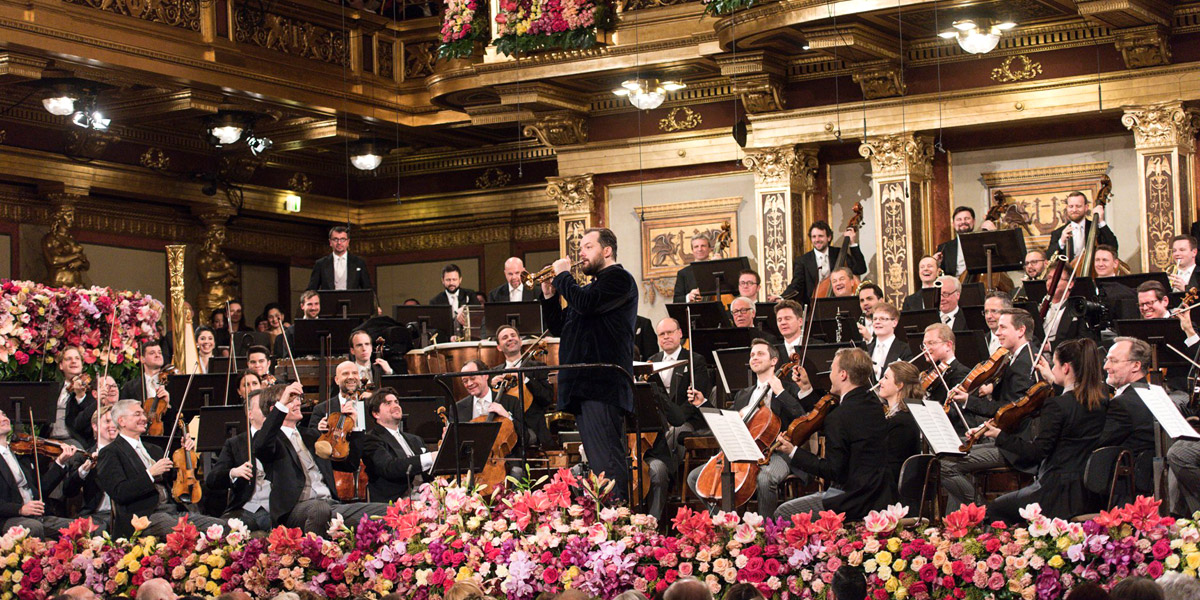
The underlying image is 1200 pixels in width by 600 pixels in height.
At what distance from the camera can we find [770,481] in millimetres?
7414

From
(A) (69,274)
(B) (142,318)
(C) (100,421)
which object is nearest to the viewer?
(C) (100,421)

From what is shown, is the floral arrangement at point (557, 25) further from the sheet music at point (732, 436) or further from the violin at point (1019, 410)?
the sheet music at point (732, 436)

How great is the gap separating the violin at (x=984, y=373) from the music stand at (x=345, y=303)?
4423 millimetres

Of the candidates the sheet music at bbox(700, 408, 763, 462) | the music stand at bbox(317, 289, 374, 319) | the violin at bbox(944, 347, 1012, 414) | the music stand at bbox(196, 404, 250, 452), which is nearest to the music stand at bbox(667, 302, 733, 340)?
the violin at bbox(944, 347, 1012, 414)

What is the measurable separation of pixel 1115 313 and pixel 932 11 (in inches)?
125

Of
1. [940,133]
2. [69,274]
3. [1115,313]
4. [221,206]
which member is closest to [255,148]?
[221,206]

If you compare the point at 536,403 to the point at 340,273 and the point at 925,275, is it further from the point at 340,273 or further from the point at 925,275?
the point at 340,273

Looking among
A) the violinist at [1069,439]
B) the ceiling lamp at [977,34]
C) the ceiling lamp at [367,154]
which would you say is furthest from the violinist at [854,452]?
the ceiling lamp at [367,154]

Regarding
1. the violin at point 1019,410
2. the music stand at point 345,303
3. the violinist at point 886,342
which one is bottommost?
the violin at point 1019,410

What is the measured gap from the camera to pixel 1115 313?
27.7ft

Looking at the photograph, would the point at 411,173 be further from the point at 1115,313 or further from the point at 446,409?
the point at 1115,313

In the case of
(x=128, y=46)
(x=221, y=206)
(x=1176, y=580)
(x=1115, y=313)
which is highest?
(x=128, y=46)

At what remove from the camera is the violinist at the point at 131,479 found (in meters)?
7.54

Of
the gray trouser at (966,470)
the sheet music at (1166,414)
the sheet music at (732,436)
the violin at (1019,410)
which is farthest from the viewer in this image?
the gray trouser at (966,470)
